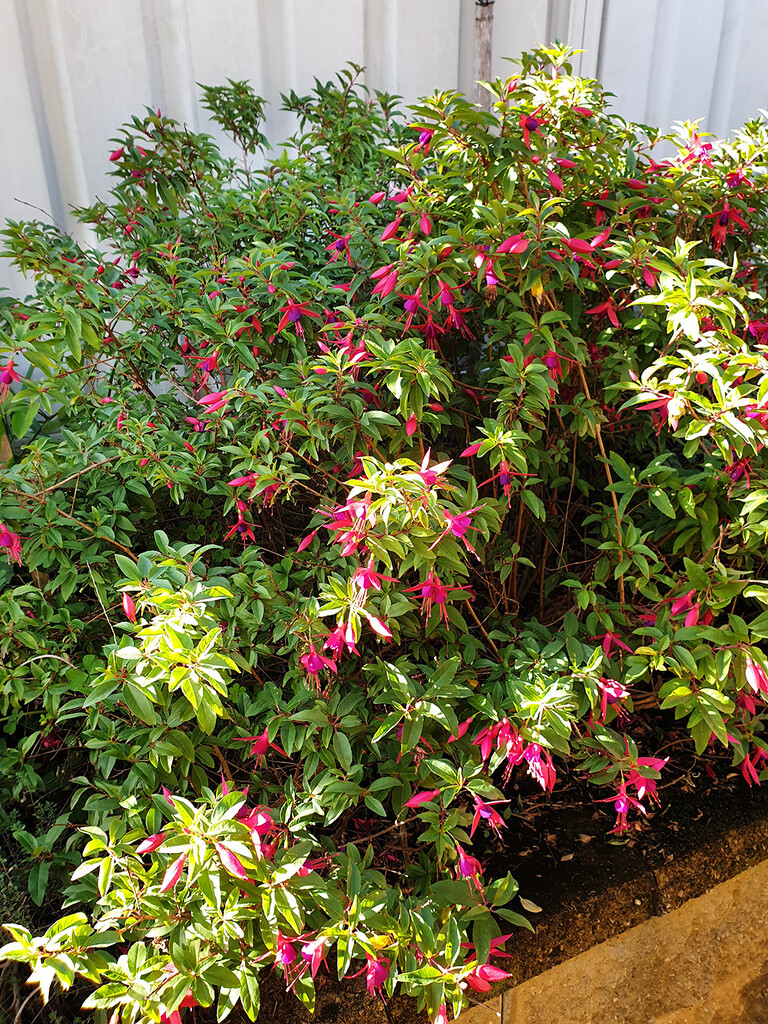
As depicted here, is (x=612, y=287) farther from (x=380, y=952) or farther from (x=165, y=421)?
(x=380, y=952)

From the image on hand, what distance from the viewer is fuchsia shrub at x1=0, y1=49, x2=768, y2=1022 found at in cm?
132

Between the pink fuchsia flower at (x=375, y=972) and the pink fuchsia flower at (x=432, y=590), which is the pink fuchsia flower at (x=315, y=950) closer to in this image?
the pink fuchsia flower at (x=375, y=972)

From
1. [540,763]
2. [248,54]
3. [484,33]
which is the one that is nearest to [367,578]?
[540,763]

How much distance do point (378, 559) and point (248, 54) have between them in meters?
2.33

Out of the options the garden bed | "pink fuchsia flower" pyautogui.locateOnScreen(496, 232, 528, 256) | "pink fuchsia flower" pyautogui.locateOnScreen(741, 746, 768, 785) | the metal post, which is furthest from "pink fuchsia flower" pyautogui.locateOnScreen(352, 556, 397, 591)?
the metal post

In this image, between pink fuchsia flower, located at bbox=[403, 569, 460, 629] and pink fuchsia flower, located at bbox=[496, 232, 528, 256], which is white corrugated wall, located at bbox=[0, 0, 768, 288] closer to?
pink fuchsia flower, located at bbox=[496, 232, 528, 256]

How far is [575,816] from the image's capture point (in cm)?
197

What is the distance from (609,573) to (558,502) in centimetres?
33

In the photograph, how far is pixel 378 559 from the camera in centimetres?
136

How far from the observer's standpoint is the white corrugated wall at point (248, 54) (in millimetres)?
2564

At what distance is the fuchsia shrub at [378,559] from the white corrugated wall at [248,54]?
0.71 m

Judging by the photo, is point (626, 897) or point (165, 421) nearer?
point (626, 897)

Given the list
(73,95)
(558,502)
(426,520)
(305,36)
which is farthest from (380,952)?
(305,36)

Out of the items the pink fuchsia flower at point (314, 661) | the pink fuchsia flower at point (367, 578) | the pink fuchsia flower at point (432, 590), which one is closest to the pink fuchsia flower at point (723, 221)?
the pink fuchsia flower at point (432, 590)
